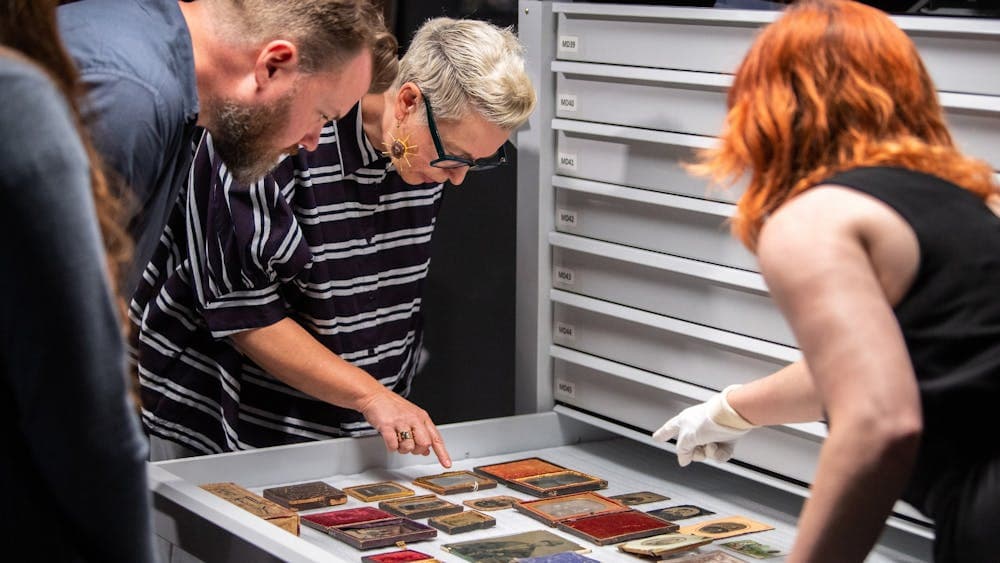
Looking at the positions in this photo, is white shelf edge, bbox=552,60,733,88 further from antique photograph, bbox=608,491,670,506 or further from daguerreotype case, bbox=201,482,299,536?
daguerreotype case, bbox=201,482,299,536

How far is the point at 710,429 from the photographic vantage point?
6.91 ft

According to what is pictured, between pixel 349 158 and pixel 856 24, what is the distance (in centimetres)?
139

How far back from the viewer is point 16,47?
1021mm

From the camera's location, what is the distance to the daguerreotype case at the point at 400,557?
6.38ft

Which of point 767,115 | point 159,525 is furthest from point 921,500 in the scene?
point 159,525

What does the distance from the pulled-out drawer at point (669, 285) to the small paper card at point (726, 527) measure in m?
0.32

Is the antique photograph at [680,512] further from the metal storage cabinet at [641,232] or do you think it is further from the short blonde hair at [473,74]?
the short blonde hair at [473,74]

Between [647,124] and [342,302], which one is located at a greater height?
[647,124]

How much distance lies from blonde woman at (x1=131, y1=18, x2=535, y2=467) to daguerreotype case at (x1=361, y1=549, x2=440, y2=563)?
1.43 feet

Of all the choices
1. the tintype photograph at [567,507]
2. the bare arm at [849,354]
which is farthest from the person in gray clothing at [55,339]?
the tintype photograph at [567,507]

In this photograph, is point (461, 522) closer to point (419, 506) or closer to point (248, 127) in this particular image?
point (419, 506)

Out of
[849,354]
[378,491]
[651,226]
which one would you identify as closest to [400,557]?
[378,491]

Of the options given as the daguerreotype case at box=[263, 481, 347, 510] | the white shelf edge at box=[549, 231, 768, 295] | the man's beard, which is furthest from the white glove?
the man's beard

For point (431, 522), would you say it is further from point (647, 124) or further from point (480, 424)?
point (647, 124)
